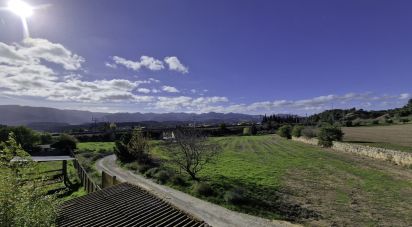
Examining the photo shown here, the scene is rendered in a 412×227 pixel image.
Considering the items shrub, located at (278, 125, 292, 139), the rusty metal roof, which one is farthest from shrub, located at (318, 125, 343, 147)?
the rusty metal roof

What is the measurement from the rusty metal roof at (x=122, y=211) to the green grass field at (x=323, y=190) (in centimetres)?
982

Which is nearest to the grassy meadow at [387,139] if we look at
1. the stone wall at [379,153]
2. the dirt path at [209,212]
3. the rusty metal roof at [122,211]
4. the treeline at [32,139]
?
the stone wall at [379,153]

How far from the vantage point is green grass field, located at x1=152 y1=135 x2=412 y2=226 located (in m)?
23.3

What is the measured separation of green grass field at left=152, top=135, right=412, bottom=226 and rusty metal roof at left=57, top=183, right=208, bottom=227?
9.82 meters

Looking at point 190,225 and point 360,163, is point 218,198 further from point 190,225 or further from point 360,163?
point 360,163

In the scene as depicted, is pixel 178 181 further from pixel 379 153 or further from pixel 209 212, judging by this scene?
pixel 379 153

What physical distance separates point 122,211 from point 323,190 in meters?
22.7

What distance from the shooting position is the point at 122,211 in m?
16.8

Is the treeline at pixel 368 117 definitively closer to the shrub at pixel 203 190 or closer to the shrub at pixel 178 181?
the shrub at pixel 178 181

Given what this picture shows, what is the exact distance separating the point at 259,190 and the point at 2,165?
24.4 metres

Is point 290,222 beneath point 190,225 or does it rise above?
beneath

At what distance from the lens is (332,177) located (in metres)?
38.8

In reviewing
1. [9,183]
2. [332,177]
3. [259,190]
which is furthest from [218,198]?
[9,183]

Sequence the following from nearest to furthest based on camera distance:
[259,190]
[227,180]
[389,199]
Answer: [389,199], [259,190], [227,180]
